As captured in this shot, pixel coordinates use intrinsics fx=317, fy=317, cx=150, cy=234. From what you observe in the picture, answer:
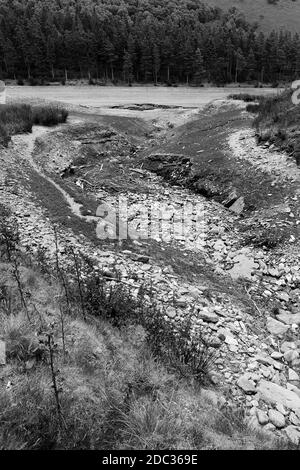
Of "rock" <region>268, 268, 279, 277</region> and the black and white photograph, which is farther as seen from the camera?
"rock" <region>268, 268, 279, 277</region>

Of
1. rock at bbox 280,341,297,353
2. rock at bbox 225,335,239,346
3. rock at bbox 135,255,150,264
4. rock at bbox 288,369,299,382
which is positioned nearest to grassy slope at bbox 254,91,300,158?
rock at bbox 135,255,150,264

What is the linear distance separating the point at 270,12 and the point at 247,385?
14564 centimetres

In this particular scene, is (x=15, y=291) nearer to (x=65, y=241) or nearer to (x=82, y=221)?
(x=65, y=241)

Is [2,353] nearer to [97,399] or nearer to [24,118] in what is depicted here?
[97,399]

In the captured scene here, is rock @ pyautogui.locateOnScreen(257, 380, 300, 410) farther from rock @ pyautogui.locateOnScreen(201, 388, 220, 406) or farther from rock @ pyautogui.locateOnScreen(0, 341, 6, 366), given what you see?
rock @ pyautogui.locateOnScreen(0, 341, 6, 366)

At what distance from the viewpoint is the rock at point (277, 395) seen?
5.15 meters

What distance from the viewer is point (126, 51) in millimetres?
53719

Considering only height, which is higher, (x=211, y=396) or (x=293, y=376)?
(x=211, y=396)

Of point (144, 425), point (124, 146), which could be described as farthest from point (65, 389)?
point (124, 146)

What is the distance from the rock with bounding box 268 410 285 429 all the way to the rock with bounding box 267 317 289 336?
8.14ft

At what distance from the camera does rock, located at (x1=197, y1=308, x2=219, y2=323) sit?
271 inches

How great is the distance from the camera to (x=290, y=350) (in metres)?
6.67

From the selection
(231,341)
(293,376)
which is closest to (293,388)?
(293,376)

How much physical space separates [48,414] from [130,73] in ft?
192
